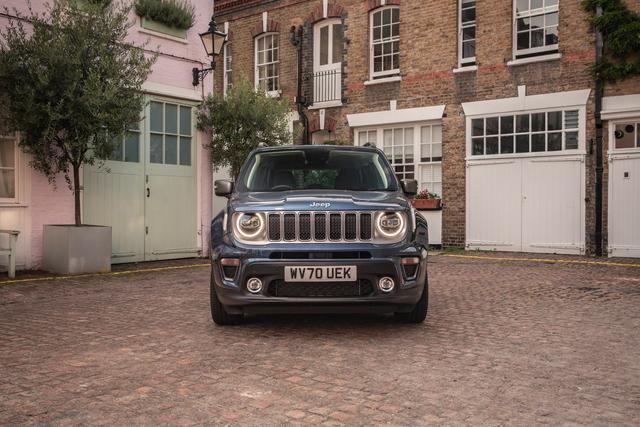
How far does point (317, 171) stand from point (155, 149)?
287 inches

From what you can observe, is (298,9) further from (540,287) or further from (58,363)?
(58,363)

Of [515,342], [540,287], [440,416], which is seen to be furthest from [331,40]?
[440,416]

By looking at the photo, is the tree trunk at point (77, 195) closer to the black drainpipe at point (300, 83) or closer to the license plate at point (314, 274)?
→ the license plate at point (314, 274)

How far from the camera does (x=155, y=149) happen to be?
43.5 feet

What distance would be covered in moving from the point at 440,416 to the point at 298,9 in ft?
57.9

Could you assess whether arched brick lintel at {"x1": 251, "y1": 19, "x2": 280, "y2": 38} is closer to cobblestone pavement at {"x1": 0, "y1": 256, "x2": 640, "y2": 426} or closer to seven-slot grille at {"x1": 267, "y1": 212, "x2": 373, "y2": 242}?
cobblestone pavement at {"x1": 0, "y1": 256, "x2": 640, "y2": 426}

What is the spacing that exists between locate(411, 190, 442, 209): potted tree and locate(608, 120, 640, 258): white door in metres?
4.18

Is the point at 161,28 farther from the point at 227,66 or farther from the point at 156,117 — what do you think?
the point at 227,66

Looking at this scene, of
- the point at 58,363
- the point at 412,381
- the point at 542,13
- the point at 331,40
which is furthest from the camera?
the point at 331,40

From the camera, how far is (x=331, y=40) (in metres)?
19.4

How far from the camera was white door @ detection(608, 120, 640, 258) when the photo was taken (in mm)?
14117

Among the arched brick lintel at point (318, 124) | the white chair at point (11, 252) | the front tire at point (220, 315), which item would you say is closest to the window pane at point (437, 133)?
the arched brick lintel at point (318, 124)

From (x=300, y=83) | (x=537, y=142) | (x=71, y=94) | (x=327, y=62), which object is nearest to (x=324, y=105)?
(x=300, y=83)

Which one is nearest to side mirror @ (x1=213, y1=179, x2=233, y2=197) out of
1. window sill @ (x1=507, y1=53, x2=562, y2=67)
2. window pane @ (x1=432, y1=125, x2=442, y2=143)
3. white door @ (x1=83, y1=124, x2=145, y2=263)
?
white door @ (x1=83, y1=124, x2=145, y2=263)
